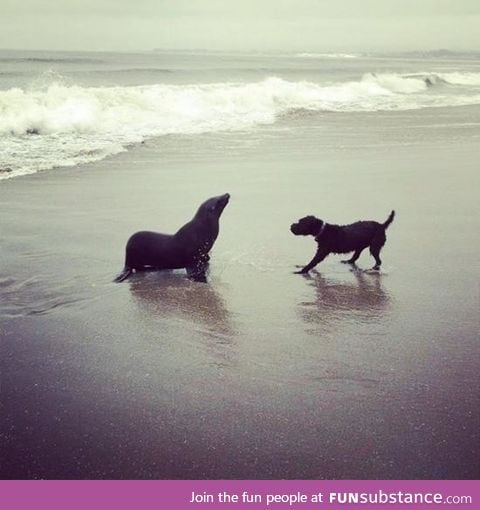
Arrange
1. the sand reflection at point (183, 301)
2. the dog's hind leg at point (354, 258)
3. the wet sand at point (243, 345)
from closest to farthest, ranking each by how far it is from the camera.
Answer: the wet sand at point (243, 345) → the sand reflection at point (183, 301) → the dog's hind leg at point (354, 258)

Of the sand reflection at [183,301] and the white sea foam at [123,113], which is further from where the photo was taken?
the white sea foam at [123,113]

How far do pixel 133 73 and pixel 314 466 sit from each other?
1094 inches

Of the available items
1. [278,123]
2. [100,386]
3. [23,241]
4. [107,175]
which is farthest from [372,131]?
[100,386]

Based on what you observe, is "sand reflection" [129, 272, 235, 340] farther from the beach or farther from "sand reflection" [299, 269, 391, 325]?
"sand reflection" [299, 269, 391, 325]

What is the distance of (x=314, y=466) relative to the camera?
2135 millimetres

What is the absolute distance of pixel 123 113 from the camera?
44.9ft

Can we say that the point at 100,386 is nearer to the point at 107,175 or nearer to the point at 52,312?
A: the point at 52,312

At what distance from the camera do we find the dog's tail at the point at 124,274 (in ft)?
13.2

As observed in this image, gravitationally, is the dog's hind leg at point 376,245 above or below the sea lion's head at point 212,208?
below

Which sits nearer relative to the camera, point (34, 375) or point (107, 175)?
point (34, 375)

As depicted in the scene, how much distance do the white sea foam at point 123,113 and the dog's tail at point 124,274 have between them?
11.4 feet

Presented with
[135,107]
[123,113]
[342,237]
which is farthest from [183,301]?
[135,107]

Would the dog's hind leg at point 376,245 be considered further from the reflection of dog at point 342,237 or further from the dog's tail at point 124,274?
the dog's tail at point 124,274

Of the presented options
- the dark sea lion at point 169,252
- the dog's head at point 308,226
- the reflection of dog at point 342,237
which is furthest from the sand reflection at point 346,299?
the dark sea lion at point 169,252
